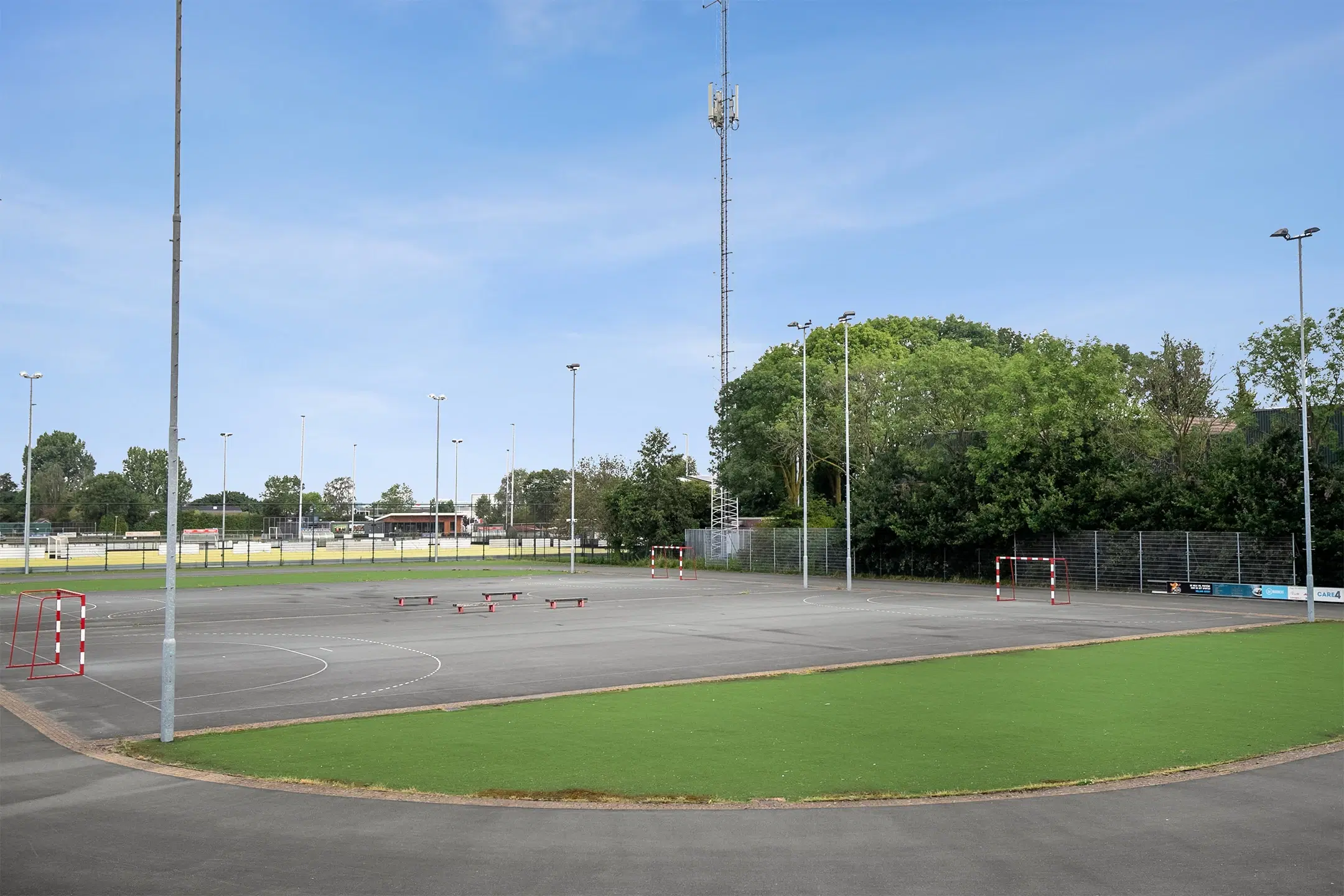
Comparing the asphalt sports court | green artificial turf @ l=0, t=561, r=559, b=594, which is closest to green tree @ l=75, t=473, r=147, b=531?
green artificial turf @ l=0, t=561, r=559, b=594

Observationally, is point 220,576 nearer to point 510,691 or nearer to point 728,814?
point 510,691

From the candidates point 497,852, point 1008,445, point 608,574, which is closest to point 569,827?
point 497,852

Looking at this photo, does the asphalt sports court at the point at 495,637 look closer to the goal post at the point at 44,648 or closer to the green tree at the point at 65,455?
the goal post at the point at 44,648

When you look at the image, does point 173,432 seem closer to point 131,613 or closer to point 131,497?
point 131,613

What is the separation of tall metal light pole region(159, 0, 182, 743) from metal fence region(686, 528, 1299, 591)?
39.0 meters

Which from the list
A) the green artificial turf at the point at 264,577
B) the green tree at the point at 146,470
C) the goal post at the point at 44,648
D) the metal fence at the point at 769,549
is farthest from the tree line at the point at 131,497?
the goal post at the point at 44,648

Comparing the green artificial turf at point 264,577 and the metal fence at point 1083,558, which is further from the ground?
the metal fence at point 1083,558

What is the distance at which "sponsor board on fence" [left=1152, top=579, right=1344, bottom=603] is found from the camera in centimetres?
3559

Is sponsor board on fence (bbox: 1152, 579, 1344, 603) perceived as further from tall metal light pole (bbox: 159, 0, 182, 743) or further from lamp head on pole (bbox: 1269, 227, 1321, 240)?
tall metal light pole (bbox: 159, 0, 182, 743)

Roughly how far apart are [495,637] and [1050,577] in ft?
99.0

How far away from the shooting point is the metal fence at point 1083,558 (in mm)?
39125

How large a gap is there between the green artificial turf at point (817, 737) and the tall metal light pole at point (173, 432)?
1.87 ft

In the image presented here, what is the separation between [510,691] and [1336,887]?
37.1 ft

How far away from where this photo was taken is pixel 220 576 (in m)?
53.4
